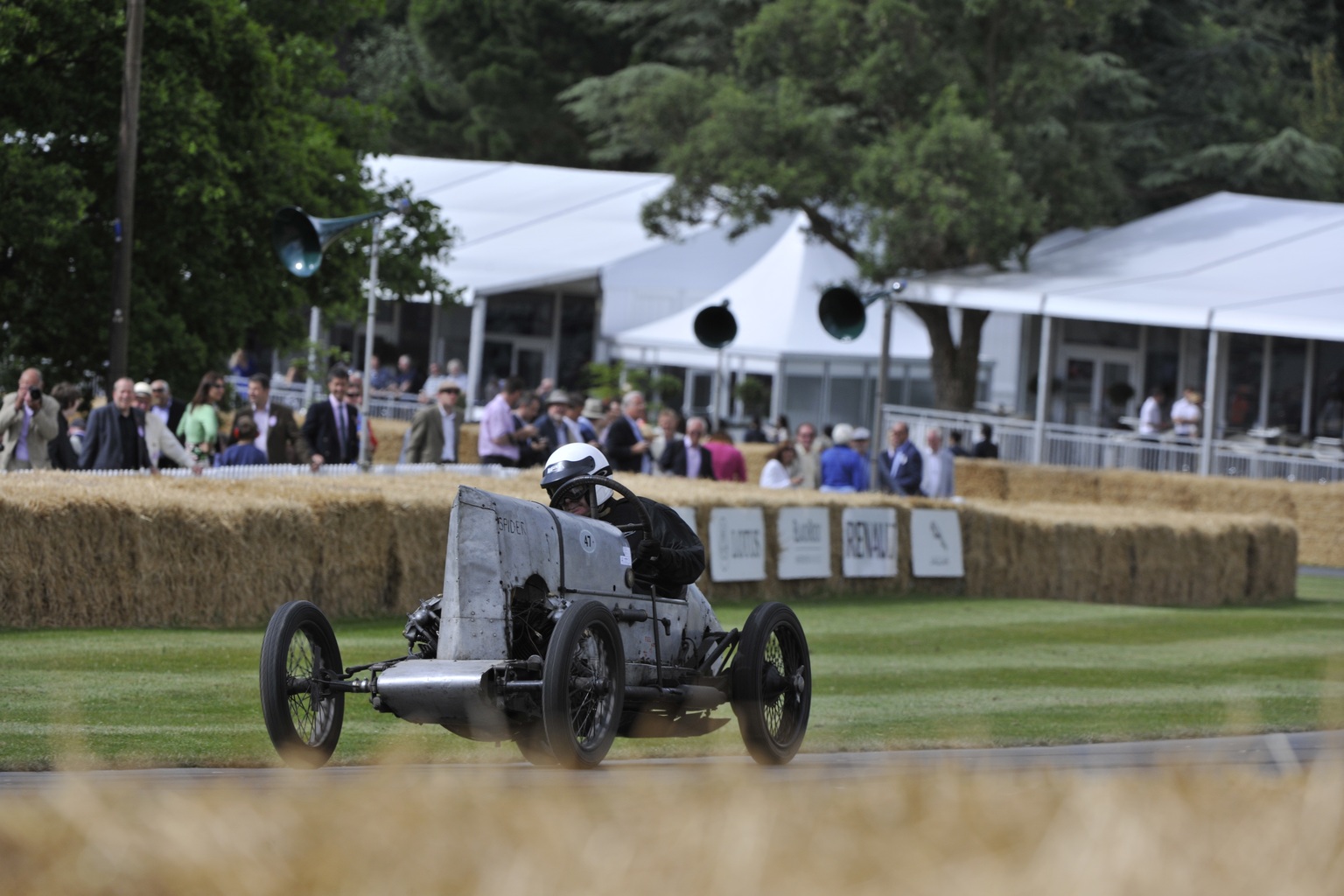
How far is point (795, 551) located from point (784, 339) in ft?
58.5

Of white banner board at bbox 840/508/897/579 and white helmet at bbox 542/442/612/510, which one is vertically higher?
white helmet at bbox 542/442/612/510

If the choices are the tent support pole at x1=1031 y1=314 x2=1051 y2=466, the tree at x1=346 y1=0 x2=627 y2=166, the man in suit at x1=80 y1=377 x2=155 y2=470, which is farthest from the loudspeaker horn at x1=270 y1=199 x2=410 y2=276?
the tree at x1=346 y1=0 x2=627 y2=166

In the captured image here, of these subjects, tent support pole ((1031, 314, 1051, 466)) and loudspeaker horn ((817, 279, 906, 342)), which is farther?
tent support pole ((1031, 314, 1051, 466))

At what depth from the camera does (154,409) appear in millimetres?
18422

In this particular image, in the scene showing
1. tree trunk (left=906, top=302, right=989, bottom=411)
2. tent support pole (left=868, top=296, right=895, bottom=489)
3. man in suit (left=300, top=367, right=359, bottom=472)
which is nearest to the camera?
man in suit (left=300, top=367, right=359, bottom=472)

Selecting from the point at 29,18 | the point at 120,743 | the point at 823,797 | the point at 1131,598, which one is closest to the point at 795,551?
the point at 1131,598

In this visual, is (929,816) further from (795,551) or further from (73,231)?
(73,231)

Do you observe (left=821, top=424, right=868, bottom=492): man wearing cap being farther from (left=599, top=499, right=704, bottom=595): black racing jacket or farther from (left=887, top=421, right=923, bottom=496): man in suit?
(left=599, top=499, right=704, bottom=595): black racing jacket

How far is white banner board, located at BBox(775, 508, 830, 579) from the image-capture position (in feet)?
64.6

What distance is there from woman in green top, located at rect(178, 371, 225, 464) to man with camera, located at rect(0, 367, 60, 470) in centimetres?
249

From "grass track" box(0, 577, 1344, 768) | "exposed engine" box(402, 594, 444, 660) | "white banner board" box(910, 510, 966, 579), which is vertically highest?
"exposed engine" box(402, 594, 444, 660)

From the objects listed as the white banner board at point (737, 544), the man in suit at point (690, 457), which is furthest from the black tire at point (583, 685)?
the man in suit at point (690, 457)

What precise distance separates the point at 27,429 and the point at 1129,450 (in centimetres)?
2328

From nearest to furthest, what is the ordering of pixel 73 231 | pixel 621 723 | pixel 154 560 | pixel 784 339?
pixel 621 723, pixel 154 560, pixel 73 231, pixel 784 339
